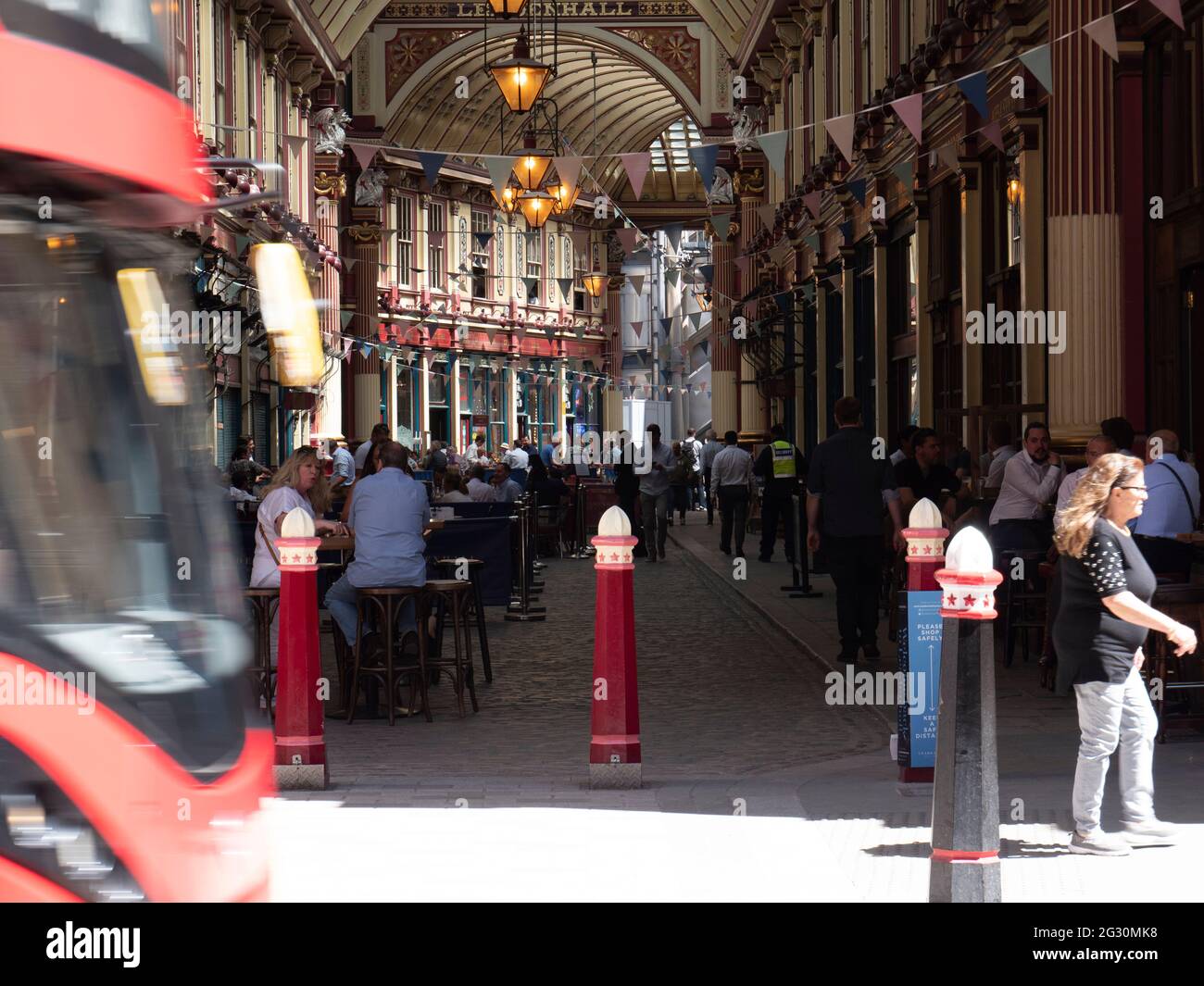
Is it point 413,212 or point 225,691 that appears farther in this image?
point 413,212

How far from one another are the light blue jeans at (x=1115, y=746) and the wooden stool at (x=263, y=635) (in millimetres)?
5380

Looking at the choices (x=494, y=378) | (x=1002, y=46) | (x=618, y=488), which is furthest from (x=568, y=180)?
(x=494, y=378)

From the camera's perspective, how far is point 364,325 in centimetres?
4138

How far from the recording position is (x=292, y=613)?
8422 mm

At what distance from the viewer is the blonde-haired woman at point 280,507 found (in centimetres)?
1126

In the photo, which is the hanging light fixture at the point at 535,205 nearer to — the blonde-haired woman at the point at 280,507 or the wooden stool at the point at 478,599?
the wooden stool at the point at 478,599

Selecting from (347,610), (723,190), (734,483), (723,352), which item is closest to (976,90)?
(347,610)

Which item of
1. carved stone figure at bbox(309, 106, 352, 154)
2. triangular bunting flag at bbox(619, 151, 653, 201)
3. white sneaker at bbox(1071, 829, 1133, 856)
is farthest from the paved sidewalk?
carved stone figure at bbox(309, 106, 352, 154)

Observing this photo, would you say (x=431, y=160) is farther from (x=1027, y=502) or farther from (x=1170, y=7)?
(x=1170, y=7)

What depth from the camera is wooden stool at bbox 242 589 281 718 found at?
1090cm

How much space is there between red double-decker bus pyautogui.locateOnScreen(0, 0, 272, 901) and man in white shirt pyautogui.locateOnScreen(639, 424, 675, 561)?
20.4m

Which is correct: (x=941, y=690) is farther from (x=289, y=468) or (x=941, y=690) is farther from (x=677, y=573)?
(x=677, y=573)

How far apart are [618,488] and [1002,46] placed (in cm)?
1149

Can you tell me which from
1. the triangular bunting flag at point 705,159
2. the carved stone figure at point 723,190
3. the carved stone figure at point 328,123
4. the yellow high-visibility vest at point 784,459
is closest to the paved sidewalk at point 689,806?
the triangular bunting flag at point 705,159
